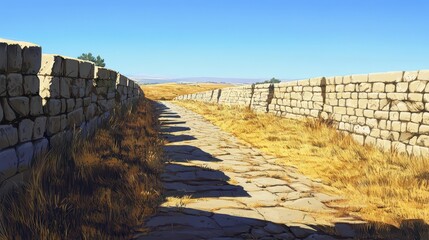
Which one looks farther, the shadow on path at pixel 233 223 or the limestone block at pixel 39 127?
the limestone block at pixel 39 127

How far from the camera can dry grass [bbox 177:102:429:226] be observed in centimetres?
454

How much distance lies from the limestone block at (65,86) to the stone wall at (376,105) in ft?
20.1

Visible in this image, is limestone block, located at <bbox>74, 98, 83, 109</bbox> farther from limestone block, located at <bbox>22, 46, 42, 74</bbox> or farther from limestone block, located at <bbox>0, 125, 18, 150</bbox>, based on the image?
limestone block, located at <bbox>0, 125, 18, 150</bbox>

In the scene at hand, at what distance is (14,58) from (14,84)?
25 cm

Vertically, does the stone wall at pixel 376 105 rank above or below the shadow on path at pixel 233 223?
above

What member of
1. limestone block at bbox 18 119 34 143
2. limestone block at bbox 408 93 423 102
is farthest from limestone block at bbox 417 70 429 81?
limestone block at bbox 18 119 34 143

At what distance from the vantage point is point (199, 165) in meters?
6.36

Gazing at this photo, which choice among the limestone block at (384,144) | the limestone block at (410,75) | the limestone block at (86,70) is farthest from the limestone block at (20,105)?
the limestone block at (384,144)

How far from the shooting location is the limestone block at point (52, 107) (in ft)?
15.2

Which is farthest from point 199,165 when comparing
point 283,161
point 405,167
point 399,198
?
point 405,167

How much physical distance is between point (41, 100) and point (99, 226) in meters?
1.85

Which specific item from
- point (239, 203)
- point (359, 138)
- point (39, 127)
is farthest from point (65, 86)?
point (359, 138)

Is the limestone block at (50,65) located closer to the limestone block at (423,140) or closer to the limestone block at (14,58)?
the limestone block at (14,58)

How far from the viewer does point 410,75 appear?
748 cm
